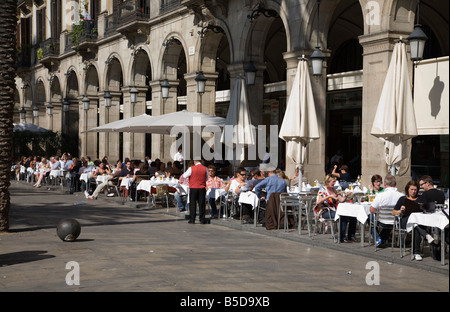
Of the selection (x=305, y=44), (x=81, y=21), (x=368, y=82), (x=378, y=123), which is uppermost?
(x=81, y=21)

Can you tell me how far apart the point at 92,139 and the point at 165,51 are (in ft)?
37.9

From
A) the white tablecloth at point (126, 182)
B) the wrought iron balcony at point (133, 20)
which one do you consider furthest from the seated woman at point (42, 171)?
the white tablecloth at point (126, 182)

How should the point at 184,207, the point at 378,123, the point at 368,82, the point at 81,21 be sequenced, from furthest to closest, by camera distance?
the point at 81,21 < the point at 184,207 < the point at 368,82 < the point at 378,123

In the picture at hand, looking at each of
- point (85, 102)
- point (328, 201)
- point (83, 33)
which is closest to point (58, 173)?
point (85, 102)

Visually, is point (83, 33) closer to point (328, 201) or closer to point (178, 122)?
point (178, 122)

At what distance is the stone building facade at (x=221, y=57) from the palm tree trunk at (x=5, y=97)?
7.73 metres

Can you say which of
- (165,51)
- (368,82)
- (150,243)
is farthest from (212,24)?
(150,243)

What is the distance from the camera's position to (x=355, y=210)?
33.8 ft

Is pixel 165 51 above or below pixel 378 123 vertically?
above

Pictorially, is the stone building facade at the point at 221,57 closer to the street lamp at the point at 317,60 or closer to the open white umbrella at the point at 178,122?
the street lamp at the point at 317,60

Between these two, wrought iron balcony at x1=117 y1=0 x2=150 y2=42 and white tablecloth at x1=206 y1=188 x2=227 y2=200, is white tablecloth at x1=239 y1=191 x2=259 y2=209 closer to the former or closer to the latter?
white tablecloth at x1=206 y1=188 x2=227 y2=200

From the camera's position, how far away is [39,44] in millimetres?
42562

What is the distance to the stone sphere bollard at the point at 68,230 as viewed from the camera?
10258mm

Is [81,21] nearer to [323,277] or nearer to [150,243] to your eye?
[150,243]
